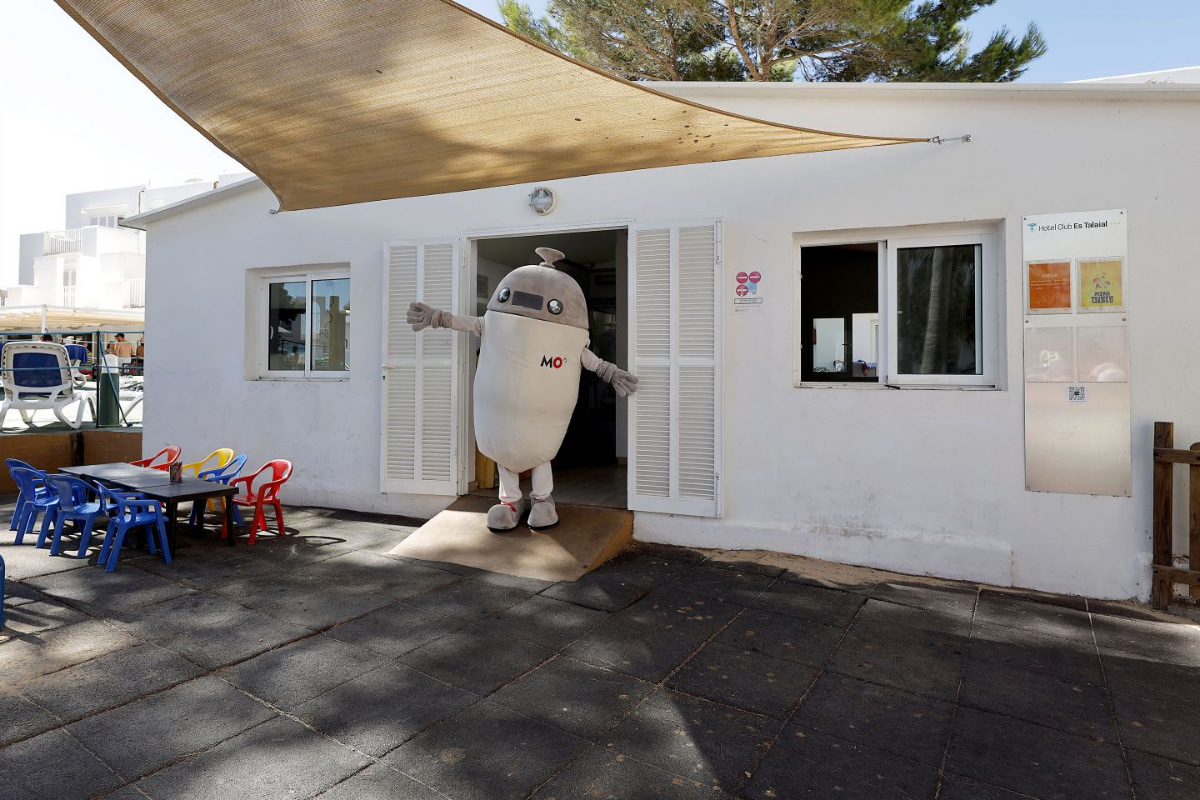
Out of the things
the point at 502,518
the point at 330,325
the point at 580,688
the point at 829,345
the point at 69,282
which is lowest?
the point at 580,688

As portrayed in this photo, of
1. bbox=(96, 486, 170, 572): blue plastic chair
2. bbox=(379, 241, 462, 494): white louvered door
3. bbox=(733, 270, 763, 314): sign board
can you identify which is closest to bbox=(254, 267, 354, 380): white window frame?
bbox=(379, 241, 462, 494): white louvered door

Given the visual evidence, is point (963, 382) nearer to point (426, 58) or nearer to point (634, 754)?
point (634, 754)

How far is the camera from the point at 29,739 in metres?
2.10

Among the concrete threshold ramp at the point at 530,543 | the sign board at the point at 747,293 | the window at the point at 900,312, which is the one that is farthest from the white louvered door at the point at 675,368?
the window at the point at 900,312

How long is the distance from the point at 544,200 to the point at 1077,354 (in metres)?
3.61

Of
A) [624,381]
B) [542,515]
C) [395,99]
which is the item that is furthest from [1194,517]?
[395,99]

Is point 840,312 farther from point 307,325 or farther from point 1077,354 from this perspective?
point 307,325

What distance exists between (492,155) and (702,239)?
1.53m

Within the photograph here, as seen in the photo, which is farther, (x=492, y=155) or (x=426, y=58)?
(x=492, y=155)

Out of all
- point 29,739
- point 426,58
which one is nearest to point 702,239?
point 426,58

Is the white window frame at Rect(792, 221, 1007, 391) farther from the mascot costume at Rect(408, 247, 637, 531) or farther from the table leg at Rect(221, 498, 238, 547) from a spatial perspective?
the table leg at Rect(221, 498, 238, 547)

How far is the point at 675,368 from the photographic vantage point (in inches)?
178

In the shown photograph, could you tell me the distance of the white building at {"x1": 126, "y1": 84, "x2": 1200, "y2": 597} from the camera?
12.1ft

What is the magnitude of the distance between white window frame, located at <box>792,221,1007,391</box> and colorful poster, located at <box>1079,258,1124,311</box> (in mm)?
396
